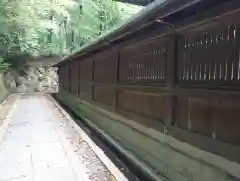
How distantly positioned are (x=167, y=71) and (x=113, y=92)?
407 centimetres

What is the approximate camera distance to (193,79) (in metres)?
4.66

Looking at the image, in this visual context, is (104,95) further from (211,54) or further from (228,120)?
(228,120)

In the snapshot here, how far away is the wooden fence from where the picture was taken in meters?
3.75

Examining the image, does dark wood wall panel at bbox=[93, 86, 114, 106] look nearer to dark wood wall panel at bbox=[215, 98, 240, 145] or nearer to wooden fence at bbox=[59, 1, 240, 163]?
wooden fence at bbox=[59, 1, 240, 163]

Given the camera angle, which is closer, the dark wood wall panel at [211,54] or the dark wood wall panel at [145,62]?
the dark wood wall panel at [211,54]

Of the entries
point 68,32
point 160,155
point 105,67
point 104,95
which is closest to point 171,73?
point 160,155

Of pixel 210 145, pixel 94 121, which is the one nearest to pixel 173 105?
pixel 210 145

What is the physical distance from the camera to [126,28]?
6.35 m

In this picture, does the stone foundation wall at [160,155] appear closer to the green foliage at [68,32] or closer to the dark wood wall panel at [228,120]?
the dark wood wall panel at [228,120]

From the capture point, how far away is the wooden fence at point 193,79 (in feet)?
12.3

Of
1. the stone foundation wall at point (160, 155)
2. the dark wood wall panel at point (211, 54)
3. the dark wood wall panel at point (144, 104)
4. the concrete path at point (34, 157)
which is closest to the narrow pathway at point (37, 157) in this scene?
the concrete path at point (34, 157)

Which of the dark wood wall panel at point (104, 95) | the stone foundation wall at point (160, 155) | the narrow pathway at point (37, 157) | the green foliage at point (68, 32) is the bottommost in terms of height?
the narrow pathway at point (37, 157)

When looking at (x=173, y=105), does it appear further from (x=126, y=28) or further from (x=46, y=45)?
(x=46, y=45)

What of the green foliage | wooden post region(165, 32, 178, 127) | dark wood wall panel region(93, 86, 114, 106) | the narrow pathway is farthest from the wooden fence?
the green foliage
